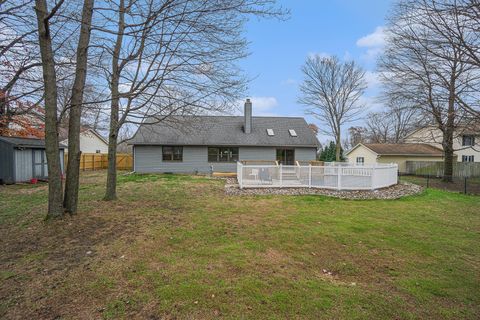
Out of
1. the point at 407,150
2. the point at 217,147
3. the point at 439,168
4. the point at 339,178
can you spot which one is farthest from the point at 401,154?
the point at 339,178

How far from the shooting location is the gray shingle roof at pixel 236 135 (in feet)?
64.0

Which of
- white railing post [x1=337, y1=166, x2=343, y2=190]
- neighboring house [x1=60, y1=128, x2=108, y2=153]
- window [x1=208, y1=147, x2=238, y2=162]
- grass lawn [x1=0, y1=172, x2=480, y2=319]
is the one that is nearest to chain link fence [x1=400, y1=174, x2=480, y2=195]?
white railing post [x1=337, y1=166, x2=343, y2=190]

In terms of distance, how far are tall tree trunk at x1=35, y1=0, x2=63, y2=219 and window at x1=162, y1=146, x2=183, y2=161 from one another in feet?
46.7

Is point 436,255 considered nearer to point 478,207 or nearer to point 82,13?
point 478,207

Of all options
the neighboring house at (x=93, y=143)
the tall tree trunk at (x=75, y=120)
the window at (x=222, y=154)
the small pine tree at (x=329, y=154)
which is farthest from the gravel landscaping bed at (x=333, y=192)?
the neighboring house at (x=93, y=143)

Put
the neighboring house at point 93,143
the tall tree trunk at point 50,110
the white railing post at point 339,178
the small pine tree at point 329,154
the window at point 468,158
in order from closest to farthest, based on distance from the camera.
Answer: the tall tree trunk at point 50,110 < the white railing post at point 339,178 < the window at point 468,158 < the neighboring house at point 93,143 < the small pine tree at point 329,154

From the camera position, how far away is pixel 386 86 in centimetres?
1588

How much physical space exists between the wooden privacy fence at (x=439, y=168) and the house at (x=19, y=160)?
98.6ft

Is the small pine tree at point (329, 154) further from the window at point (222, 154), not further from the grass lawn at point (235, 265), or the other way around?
the grass lawn at point (235, 265)

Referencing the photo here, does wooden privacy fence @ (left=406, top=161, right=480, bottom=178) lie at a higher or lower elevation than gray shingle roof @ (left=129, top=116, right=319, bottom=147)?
lower

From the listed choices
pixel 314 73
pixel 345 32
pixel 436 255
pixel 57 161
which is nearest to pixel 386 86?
pixel 345 32

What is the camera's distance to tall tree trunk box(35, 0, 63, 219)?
208 inches

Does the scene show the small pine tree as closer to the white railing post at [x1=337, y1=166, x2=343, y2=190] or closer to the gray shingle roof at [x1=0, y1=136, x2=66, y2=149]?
the white railing post at [x1=337, y1=166, x2=343, y2=190]

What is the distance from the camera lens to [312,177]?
11.7m
